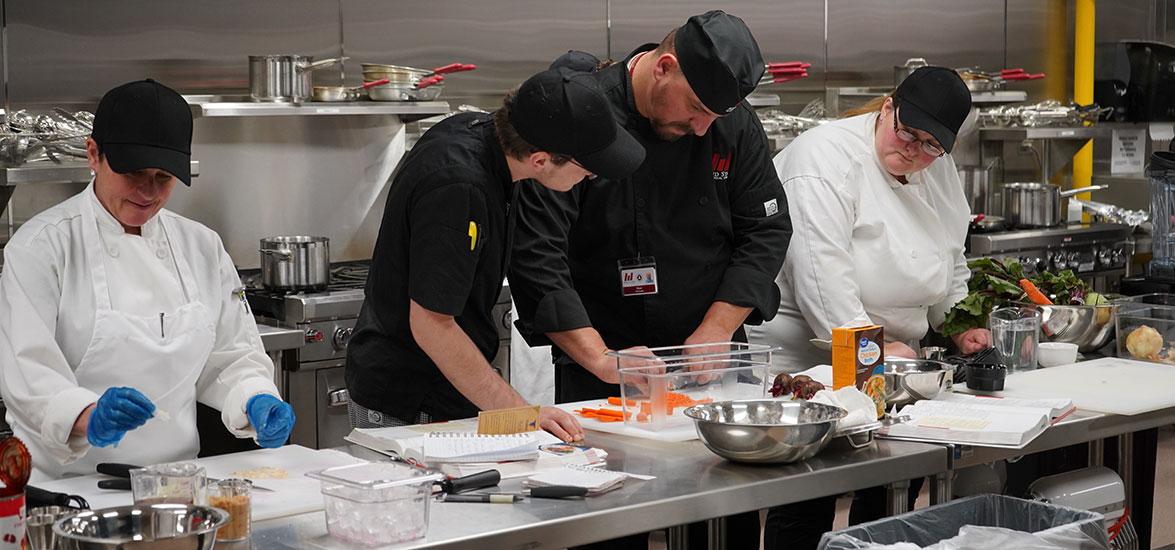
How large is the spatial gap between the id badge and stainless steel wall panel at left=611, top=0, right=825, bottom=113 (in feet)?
8.87

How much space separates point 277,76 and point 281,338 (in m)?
0.98

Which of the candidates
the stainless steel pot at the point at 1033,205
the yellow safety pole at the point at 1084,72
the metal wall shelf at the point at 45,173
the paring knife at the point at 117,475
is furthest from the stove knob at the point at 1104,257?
the paring knife at the point at 117,475

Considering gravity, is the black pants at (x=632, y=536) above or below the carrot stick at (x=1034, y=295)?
below

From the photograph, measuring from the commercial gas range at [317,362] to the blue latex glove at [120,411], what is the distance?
1.93m

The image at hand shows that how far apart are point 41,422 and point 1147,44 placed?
19.2 ft

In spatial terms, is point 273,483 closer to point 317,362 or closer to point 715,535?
point 715,535

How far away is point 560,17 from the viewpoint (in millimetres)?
5582

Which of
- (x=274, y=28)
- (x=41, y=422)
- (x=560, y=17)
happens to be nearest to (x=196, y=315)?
(x=41, y=422)

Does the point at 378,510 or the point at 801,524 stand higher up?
the point at 378,510

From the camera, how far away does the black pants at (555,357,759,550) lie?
317cm

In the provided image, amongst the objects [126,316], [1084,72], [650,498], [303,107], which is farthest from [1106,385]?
[1084,72]

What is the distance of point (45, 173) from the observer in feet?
12.8

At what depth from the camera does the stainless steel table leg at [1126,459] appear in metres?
3.38

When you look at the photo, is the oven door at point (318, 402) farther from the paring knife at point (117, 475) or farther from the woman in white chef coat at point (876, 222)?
the paring knife at point (117, 475)
